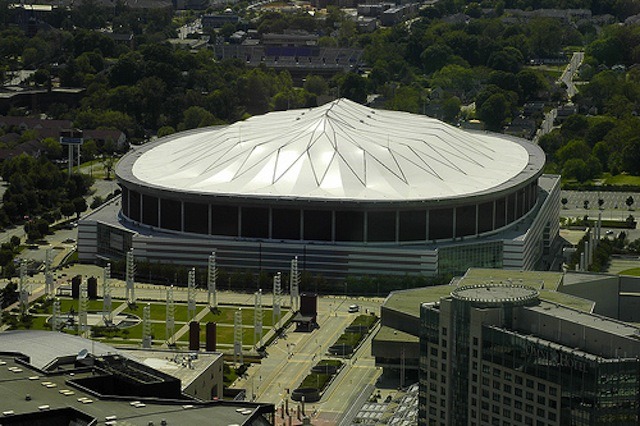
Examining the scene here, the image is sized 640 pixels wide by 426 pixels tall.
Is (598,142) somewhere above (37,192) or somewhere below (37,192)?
below

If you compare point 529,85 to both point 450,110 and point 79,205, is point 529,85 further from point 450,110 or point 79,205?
point 79,205

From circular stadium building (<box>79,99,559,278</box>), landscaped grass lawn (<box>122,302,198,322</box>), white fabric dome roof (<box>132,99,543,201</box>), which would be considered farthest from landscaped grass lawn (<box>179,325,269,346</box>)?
white fabric dome roof (<box>132,99,543,201</box>)

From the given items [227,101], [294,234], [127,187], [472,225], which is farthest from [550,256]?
[227,101]

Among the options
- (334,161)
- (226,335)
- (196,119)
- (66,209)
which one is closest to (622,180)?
(196,119)

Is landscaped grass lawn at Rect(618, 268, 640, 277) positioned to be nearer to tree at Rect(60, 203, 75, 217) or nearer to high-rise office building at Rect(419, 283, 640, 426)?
high-rise office building at Rect(419, 283, 640, 426)

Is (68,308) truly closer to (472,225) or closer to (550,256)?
(472,225)

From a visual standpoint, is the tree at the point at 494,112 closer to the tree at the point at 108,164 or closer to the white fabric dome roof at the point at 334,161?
the tree at the point at 108,164

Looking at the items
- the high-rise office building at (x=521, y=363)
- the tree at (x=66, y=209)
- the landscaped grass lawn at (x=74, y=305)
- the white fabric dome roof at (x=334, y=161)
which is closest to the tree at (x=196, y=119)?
the tree at (x=66, y=209)
